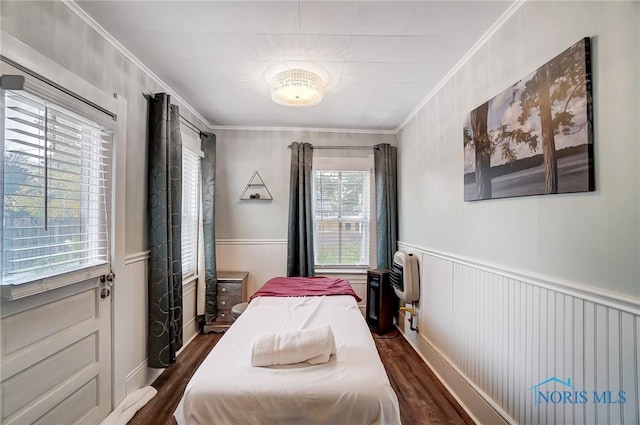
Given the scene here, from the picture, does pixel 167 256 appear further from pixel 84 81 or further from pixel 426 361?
pixel 426 361

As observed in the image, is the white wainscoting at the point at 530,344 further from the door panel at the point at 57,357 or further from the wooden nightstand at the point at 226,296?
the door panel at the point at 57,357

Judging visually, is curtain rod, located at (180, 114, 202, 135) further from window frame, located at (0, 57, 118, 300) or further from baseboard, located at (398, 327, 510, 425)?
baseboard, located at (398, 327, 510, 425)

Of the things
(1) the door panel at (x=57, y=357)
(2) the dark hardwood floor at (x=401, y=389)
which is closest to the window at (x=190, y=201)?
(2) the dark hardwood floor at (x=401, y=389)

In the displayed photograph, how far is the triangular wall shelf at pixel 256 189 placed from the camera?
365cm

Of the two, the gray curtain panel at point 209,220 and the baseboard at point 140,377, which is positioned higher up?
the gray curtain panel at point 209,220

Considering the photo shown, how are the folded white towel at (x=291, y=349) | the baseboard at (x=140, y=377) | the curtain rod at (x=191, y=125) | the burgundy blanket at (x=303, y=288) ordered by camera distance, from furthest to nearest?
the curtain rod at (x=191, y=125), the burgundy blanket at (x=303, y=288), the baseboard at (x=140, y=377), the folded white towel at (x=291, y=349)

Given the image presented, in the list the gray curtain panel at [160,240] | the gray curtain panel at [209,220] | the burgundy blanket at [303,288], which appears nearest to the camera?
the gray curtain panel at [160,240]

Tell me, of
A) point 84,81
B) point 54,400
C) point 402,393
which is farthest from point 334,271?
point 84,81

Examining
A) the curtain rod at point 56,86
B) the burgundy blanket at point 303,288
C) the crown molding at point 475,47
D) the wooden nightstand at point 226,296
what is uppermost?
the crown molding at point 475,47

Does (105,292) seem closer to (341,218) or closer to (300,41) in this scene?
(300,41)

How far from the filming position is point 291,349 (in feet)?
4.55

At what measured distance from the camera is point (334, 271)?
369 centimetres

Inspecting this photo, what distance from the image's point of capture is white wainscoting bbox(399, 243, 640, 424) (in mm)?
1014
